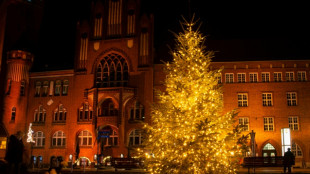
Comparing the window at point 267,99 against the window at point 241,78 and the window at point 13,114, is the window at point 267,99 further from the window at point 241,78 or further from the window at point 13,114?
the window at point 13,114

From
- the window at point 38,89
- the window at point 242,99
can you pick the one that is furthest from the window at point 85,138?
the window at point 242,99

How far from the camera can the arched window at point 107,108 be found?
39.2 m

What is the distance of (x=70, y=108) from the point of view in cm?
4028

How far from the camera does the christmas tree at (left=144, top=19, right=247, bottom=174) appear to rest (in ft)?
49.5

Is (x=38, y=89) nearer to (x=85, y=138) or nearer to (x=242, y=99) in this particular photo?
(x=85, y=138)

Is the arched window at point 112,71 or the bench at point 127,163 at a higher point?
the arched window at point 112,71

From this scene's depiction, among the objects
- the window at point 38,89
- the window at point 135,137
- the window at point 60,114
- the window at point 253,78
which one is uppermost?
the window at point 253,78

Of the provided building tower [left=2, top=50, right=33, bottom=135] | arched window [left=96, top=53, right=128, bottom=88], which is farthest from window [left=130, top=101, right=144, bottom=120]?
building tower [left=2, top=50, right=33, bottom=135]

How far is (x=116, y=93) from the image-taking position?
38.0m

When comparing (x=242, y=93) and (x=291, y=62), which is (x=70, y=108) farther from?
(x=291, y=62)

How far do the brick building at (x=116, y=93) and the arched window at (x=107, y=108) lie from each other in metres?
0.12

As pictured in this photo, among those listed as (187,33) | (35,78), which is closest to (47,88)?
(35,78)

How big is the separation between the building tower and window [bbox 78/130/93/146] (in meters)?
8.04

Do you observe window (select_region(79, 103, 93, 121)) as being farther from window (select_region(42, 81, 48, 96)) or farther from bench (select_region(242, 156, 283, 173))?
bench (select_region(242, 156, 283, 173))
